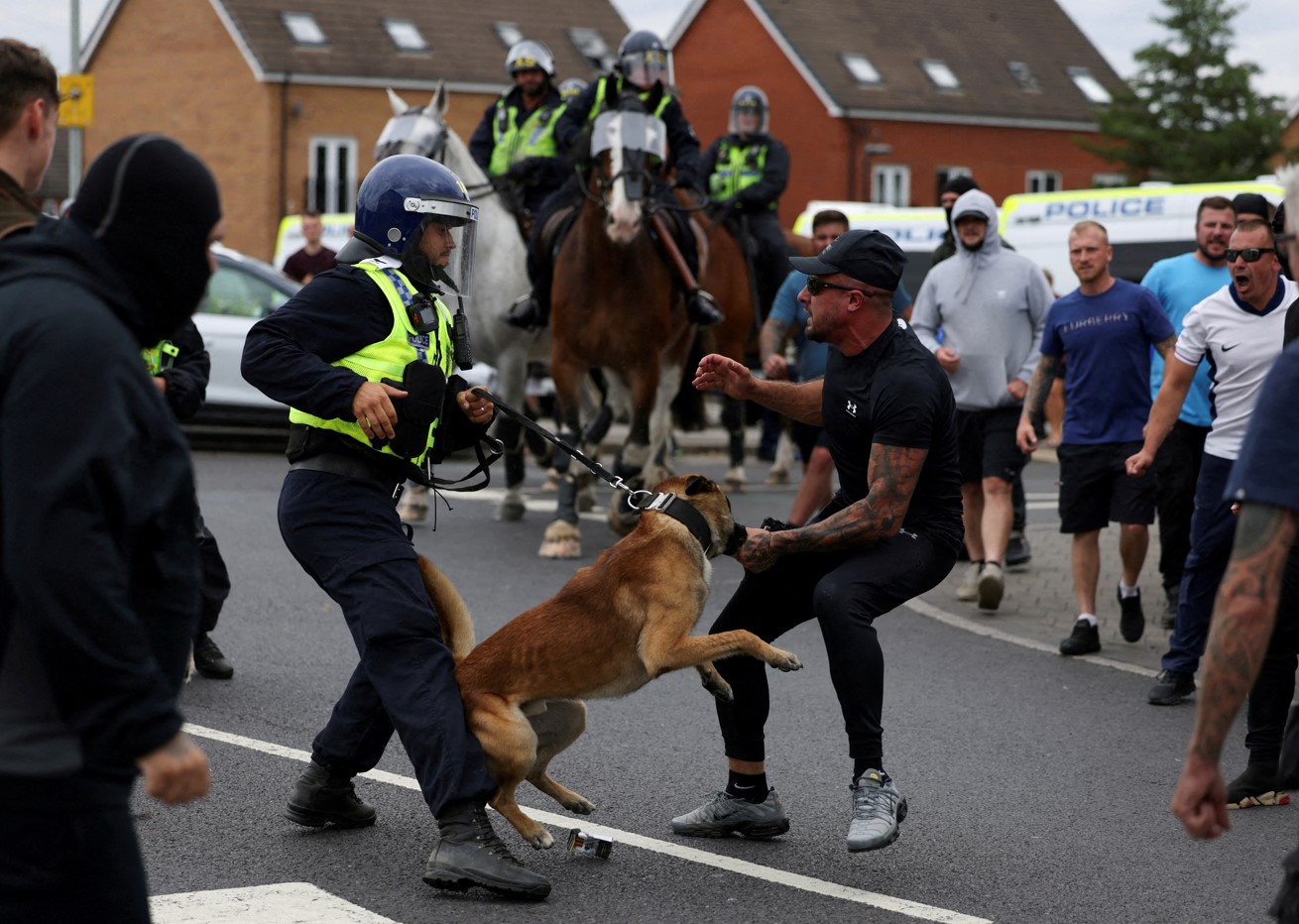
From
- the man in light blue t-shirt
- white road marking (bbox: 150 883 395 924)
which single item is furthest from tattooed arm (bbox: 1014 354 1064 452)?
white road marking (bbox: 150 883 395 924)

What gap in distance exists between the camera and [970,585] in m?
10.8

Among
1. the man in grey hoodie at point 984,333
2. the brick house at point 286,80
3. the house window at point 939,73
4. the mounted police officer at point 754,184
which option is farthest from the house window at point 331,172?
the man in grey hoodie at point 984,333

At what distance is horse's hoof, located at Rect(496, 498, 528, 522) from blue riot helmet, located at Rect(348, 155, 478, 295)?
8152 mm

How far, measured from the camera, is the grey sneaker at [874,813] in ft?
16.7

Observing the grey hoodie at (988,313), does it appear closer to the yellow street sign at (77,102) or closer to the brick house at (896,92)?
the yellow street sign at (77,102)

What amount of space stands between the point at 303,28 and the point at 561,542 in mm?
37866

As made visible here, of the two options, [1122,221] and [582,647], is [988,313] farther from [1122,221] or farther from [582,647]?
[1122,221]

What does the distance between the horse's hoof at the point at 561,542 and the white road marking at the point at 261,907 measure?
22.1 ft

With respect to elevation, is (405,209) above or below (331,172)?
below

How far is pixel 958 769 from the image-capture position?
6.66 metres

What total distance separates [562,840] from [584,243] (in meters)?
7.00

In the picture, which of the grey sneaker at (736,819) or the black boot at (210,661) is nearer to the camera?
the grey sneaker at (736,819)

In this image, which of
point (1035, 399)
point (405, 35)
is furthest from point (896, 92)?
point (1035, 399)

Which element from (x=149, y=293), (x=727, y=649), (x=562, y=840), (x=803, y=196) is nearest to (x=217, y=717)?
(x=562, y=840)
